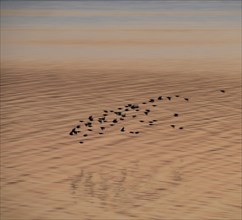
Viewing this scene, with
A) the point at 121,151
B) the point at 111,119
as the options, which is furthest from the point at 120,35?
the point at 121,151

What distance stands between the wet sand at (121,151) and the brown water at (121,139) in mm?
32

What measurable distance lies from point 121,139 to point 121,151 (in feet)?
4.33

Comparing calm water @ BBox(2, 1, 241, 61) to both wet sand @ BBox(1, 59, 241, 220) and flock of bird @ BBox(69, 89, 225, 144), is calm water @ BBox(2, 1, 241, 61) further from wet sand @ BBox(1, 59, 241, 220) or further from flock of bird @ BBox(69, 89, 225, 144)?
flock of bird @ BBox(69, 89, 225, 144)

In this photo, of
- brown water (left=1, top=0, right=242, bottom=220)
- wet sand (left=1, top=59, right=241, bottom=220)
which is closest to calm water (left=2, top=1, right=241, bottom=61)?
brown water (left=1, top=0, right=242, bottom=220)

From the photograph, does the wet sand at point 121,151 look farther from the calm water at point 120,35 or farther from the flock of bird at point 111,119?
the calm water at point 120,35

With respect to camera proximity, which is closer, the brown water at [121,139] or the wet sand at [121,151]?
the wet sand at [121,151]

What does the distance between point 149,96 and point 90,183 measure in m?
10.7

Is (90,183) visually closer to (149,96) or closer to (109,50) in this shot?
(149,96)

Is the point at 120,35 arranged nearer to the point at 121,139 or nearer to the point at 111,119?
the point at 111,119

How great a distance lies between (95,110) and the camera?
2602cm

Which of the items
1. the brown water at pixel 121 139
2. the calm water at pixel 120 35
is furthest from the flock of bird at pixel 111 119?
the calm water at pixel 120 35

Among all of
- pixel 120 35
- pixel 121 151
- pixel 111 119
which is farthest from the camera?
pixel 120 35

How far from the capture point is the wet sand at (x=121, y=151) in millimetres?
16531

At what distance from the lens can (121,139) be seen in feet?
72.8
